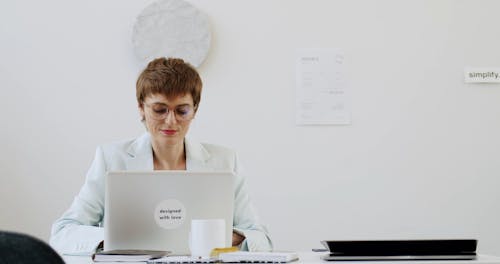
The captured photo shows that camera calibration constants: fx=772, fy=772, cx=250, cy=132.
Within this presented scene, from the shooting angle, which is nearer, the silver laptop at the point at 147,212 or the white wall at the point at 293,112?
the silver laptop at the point at 147,212

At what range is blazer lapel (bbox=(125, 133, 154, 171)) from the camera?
256 cm

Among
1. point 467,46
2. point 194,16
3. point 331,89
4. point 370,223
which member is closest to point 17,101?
point 194,16

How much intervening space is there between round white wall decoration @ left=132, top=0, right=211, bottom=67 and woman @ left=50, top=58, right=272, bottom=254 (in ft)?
3.00

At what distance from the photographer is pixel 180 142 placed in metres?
2.62

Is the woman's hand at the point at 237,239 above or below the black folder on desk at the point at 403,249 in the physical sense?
below

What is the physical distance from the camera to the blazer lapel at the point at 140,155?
256cm

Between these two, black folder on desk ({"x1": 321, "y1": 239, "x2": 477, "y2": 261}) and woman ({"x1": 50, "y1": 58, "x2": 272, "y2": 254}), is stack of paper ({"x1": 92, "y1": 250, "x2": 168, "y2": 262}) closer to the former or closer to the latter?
black folder on desk ({"x1": 321, "y1": 239, "x2": 477, "y2": 261})

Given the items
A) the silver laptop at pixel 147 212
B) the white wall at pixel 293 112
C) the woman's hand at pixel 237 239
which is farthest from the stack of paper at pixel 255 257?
the white wall at pixel 293 112

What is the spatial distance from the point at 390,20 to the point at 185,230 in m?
2.04

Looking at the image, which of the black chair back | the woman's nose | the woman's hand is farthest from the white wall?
the black chair back

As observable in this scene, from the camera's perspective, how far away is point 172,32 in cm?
356

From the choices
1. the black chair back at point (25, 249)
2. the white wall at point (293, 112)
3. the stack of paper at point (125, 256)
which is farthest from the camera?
the white wall at point (293, 112)

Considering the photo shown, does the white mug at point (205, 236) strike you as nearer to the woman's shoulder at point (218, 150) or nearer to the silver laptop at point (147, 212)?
the silver laptop at point (147, 212)

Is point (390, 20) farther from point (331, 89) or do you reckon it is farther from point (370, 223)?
point (370, 223)
